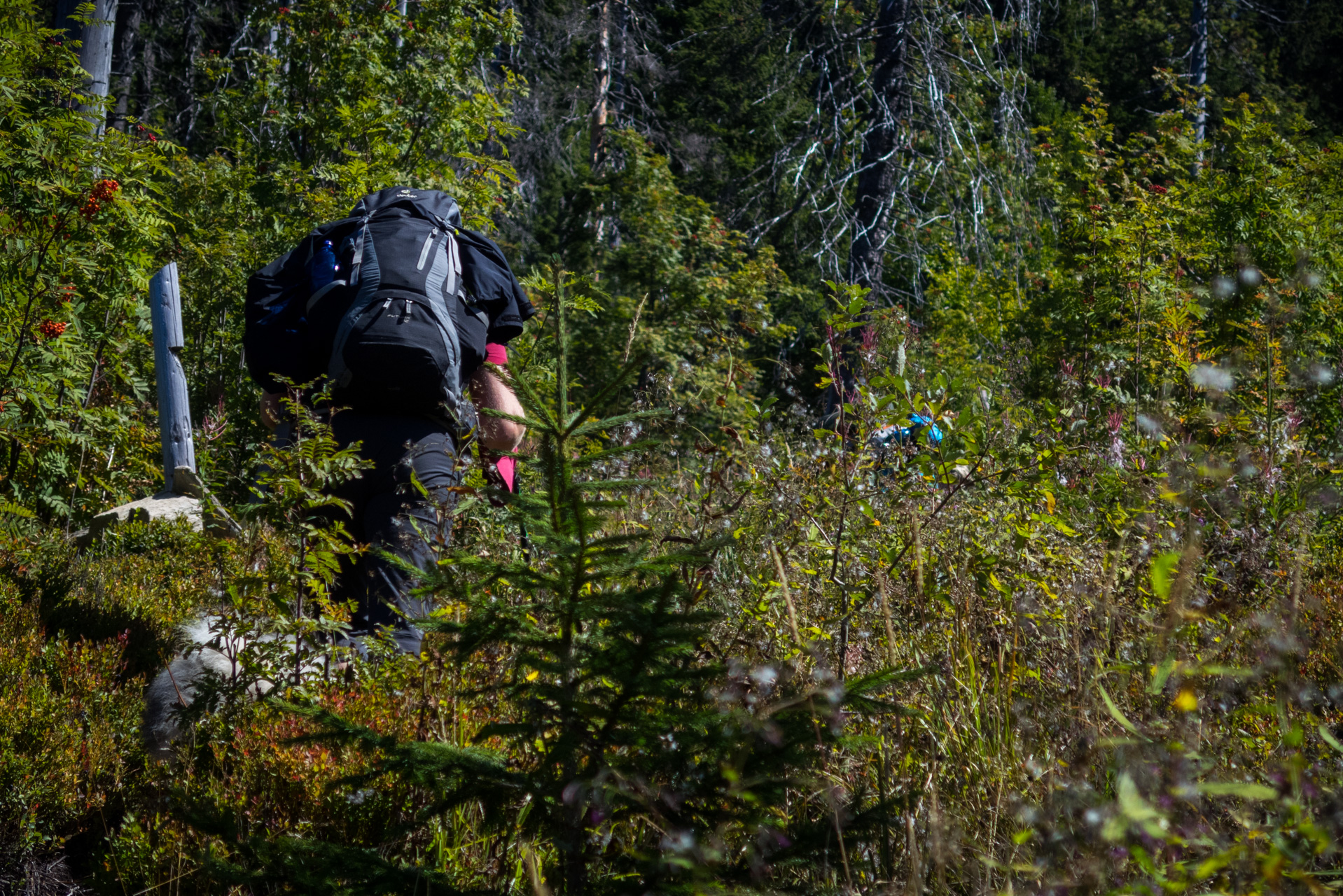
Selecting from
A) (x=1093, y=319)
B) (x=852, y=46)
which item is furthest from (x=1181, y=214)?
(x=852, y=46)

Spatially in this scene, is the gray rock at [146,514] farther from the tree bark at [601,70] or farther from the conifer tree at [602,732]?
the tree bark at [601,70]

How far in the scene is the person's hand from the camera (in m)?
3.20

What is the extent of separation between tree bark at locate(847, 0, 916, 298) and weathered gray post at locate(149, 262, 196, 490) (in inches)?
239

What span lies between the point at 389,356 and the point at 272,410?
25.8 inches

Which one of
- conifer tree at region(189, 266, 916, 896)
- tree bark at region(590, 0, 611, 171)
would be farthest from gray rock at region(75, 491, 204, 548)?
tree bark at region(590, 0, 611, 171)

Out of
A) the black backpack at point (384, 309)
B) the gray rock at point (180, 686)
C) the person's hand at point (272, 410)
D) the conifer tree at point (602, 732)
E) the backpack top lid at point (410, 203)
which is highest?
the backpack top lid at point (410, 203)

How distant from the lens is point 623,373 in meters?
1.49

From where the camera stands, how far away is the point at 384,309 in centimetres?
290

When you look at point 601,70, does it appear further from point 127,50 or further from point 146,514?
point 146,514

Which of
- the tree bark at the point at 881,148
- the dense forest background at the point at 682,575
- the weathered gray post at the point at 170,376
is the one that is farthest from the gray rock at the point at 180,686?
the tree bark at the point at 881,148

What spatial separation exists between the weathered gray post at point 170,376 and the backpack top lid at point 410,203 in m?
2.27

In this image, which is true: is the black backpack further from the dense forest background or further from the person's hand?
the dense forest background

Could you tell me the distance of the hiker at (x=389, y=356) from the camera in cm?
289

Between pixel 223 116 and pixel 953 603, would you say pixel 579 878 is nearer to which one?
pixel 953 603
